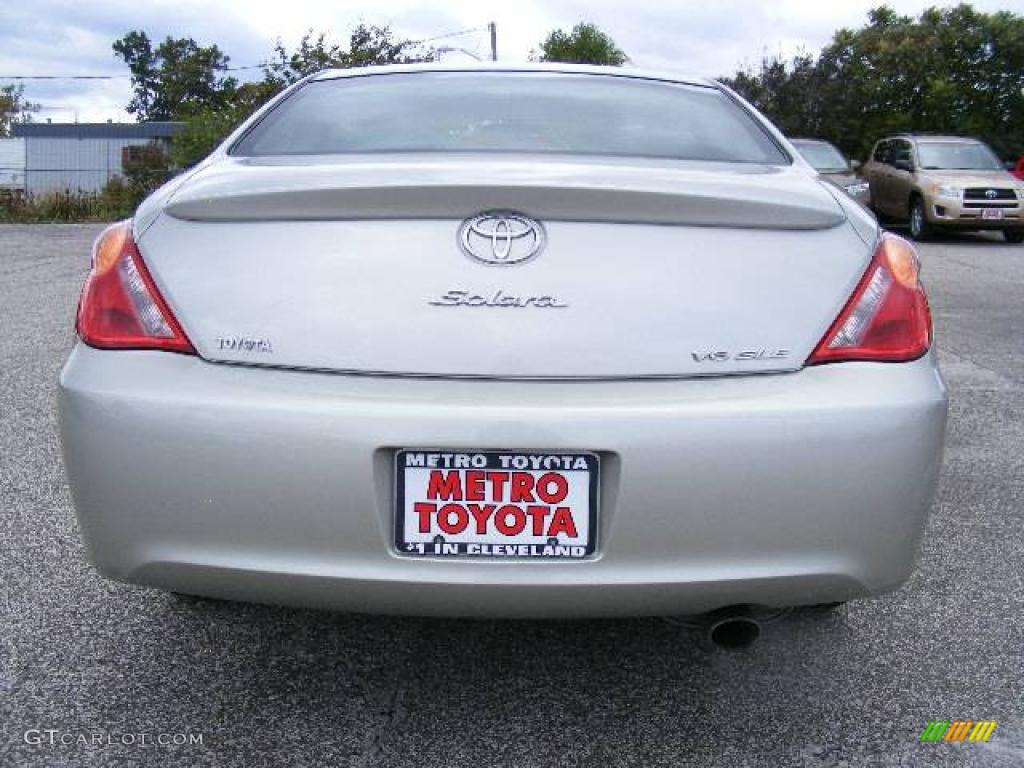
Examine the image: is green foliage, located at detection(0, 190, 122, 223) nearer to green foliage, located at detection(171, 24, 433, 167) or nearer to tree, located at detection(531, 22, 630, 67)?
green foliage, located at detection(171, 24, 433, 167)

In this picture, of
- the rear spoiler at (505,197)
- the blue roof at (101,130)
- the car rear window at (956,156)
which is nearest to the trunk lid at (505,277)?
the rear spoiler at (505,197)

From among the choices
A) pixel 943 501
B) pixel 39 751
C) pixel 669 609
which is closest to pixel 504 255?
pixel 669 609

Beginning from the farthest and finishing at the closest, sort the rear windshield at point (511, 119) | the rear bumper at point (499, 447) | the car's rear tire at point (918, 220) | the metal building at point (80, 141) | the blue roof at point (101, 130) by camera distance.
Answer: the blue roof at point (101, 130) < the metal building at point (80, 141) < the car's rear tire at point (918, 220) < the rear windshield at point (511, 119) < the rear bumper at point (499, 447)

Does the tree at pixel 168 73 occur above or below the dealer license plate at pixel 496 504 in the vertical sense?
below

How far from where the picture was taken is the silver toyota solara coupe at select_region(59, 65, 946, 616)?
216 centimetres

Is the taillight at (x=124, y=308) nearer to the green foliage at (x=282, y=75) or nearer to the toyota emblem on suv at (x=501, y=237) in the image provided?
the toyota emblem on suv at (x=501, y=237)

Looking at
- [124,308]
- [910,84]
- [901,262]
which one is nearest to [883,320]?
[901,262]

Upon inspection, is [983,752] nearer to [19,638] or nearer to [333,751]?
[333,751]

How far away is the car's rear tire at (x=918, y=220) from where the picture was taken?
1709cm

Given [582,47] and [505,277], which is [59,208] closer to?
[505,277]

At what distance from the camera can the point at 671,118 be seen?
3.05 m

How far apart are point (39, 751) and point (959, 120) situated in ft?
132

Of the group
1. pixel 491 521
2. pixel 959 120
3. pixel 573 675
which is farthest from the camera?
pixel 959 120

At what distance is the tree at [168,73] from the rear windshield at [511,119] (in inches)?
3443
